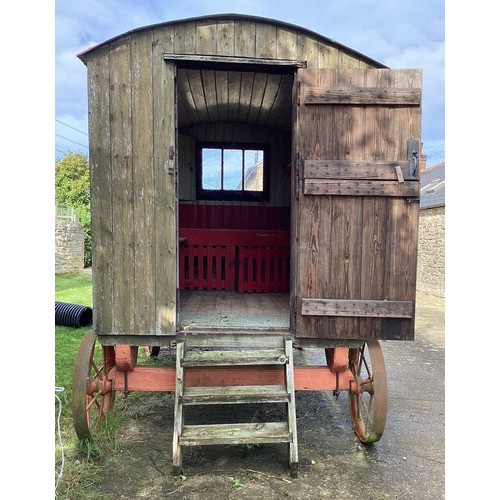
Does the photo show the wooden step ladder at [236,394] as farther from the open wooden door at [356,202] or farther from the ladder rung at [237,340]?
the open wooden door at [356,202]

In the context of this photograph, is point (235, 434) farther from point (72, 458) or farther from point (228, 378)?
point (72, 458)

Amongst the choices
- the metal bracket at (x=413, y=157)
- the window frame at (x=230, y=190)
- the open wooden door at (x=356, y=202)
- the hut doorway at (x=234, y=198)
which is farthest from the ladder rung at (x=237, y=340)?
the window frame at (x=230, y=190)

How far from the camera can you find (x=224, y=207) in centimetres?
583

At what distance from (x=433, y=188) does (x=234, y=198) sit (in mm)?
10564

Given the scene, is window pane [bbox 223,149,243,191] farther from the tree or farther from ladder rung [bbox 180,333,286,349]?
the tree

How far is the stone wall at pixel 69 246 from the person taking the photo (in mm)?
14070

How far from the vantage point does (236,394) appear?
2.79 meters

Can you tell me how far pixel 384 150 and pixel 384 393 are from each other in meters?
1.83

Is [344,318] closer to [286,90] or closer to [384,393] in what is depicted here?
[384,393]

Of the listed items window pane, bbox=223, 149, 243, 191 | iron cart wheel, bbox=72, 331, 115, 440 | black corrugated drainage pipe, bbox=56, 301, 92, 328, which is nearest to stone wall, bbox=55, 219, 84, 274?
black corrugated drainage pipe, bbox=56, 301, 92, 328

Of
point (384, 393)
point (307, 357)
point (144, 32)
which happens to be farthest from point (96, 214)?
point (307, 357)

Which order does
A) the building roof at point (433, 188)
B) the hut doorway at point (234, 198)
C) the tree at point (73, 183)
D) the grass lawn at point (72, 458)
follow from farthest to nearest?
the tree at point (73, 183) < the building roof at point (433, 188) < the hut doorway at point (234, 198) < the grass lawn at point (72, 458)

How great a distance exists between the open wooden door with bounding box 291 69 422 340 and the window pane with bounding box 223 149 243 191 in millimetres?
3008

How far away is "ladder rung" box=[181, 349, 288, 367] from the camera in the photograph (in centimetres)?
286
